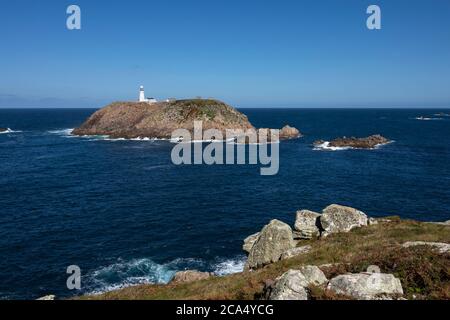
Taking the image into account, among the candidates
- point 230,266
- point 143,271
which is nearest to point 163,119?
point 143,271

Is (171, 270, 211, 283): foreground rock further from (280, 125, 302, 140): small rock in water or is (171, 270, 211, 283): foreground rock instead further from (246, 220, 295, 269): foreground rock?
(280, 125, 302, 140): small rock in water

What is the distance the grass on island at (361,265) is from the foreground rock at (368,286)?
834mm

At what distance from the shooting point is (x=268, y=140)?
13188cm

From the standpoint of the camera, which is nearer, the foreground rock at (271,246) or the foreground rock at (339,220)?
the foreground rock at (271,246)

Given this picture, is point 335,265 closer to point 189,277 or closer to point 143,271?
point 189,277

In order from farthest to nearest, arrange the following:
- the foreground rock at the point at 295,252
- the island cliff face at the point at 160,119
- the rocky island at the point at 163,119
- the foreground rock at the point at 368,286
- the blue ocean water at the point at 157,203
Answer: the island cliff face at the point at 160,119, the rocky island at the point at 163,119, the blue ocean water at the point at 157,203, the foreground rock at the point at 295,252, the foreground rock at the point at 368,286

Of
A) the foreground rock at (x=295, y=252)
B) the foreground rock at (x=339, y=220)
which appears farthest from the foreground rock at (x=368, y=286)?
the foreground rock at (x=339, y=220)

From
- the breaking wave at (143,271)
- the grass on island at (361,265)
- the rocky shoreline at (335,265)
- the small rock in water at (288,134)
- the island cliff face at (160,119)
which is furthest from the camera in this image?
the small rock in water at (288,134)

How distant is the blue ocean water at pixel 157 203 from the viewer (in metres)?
37.4

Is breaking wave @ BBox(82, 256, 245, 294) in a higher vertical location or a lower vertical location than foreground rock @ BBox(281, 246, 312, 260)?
lower

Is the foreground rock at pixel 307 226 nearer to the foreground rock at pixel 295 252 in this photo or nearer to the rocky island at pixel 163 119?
the foreground rock at pixel 295 252

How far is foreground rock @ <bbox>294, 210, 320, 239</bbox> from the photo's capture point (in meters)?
35.2

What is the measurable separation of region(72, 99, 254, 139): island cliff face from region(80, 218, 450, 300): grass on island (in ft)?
353

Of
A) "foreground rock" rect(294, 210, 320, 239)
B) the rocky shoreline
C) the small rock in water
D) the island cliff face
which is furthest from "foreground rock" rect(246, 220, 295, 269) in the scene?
the small rock in water
